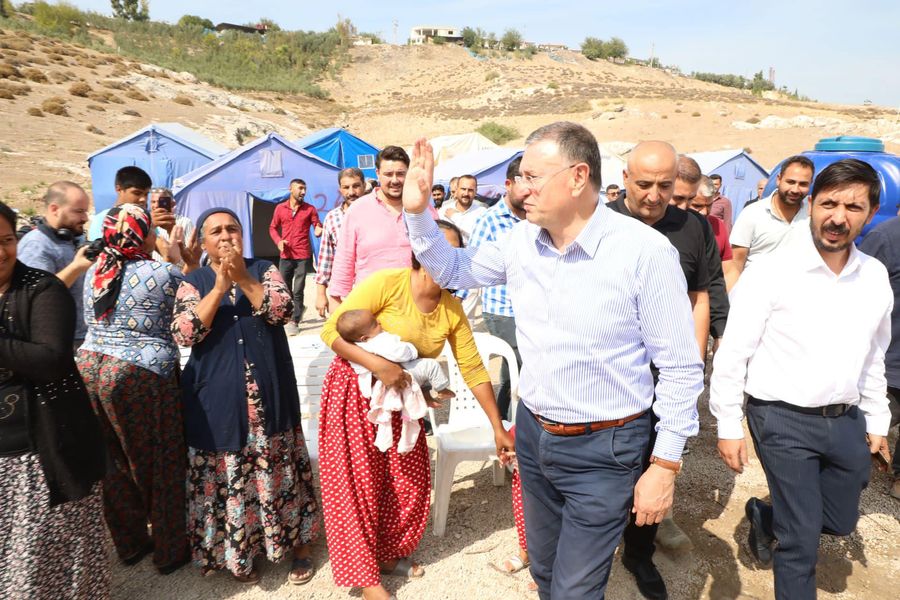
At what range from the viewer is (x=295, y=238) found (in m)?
7.80

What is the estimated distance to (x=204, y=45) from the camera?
56.1m

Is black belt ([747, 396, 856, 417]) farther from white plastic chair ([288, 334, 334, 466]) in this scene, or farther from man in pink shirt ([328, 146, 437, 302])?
white plastic chair ([288, 334, 334, 466])

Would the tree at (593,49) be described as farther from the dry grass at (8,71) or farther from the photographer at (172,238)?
the photographer at (172,238)

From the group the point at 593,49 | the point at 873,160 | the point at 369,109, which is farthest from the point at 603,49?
the point at 873,160

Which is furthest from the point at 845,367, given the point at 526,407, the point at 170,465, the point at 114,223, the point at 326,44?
the point at 326,44

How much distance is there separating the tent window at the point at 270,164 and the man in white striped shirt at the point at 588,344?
34.5 ft

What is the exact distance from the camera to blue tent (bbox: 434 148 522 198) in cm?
1376

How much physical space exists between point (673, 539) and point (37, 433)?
3.13 metres

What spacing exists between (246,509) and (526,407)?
62.4 inches

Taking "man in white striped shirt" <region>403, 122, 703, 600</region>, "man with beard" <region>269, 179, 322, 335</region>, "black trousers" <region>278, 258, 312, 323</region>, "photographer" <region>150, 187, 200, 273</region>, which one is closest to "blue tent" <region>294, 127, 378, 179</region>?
"man with beard" <region>269, 179, 322, 335</region>

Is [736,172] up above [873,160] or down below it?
below

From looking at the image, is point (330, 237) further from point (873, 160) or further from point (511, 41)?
point (511, 41)

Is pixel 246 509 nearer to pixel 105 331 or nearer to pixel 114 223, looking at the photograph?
pixel 105 331

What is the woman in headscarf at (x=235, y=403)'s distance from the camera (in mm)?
2621
